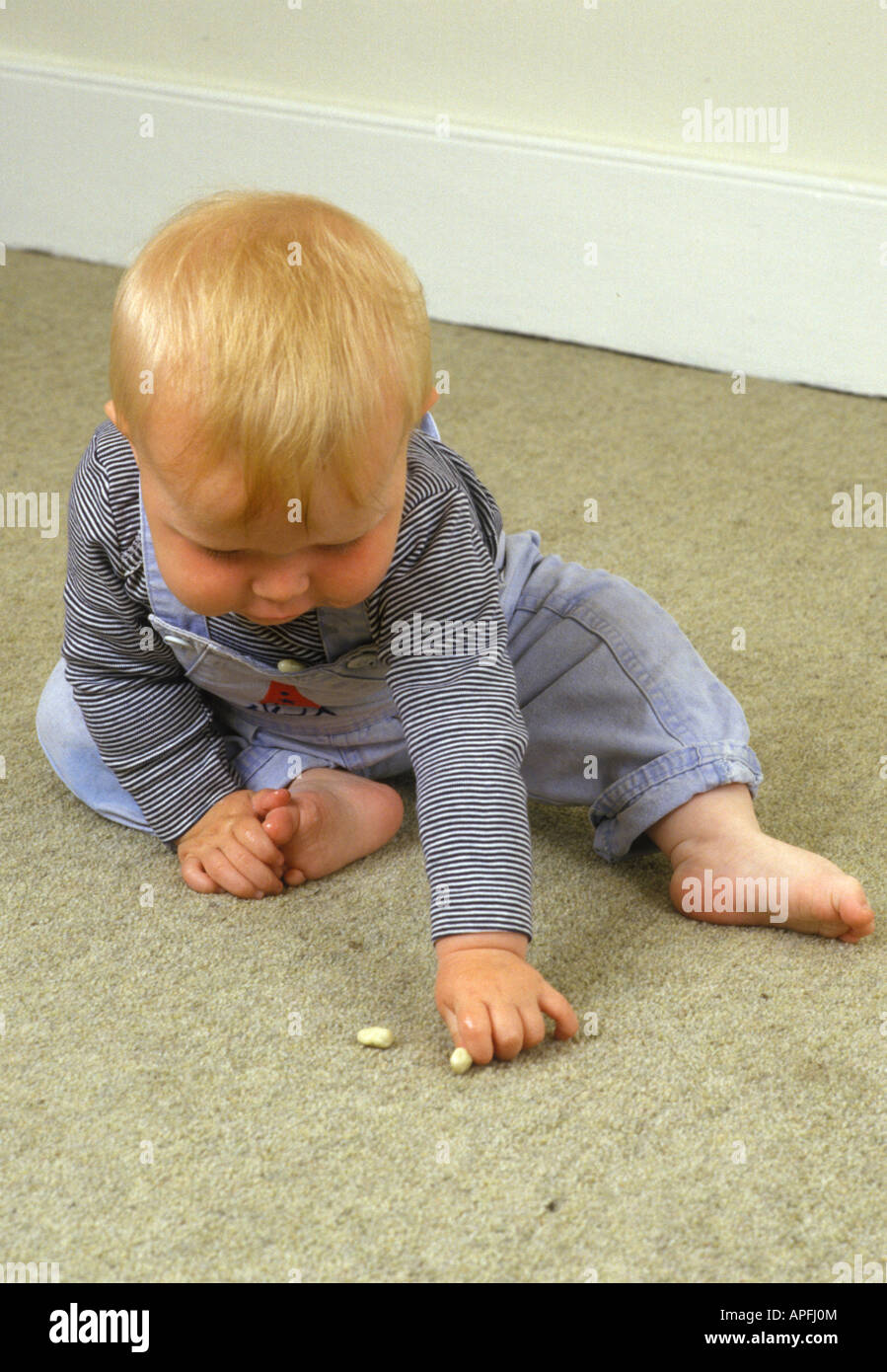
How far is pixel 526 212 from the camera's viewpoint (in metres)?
1.49

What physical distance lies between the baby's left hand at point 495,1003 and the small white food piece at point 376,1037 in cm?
Result: 3

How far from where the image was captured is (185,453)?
572 mm

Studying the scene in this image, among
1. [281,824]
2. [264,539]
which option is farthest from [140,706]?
[264,539]

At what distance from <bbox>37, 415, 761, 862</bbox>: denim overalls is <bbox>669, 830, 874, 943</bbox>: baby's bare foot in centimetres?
4

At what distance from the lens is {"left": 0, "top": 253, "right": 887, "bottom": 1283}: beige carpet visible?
538 mm

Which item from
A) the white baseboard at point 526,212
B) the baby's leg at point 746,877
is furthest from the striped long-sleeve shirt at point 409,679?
the white baseboard at point 526,212

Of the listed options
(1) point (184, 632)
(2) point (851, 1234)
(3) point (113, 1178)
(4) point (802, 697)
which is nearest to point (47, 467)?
(1) point (184, 632)

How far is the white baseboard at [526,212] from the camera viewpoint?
4.51 ft

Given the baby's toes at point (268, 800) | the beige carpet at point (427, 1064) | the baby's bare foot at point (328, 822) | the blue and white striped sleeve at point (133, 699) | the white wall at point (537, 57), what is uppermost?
the white wall at point (537, 57)

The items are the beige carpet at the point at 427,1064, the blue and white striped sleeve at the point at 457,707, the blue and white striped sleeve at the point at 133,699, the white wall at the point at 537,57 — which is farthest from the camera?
the white wall at the point at 537,57

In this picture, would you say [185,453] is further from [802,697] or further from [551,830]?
[802,697]

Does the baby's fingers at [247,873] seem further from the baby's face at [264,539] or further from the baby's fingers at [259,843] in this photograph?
the baby's face at [264,539]

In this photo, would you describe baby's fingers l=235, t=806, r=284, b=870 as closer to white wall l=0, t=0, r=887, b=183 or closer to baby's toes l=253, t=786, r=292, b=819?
baby's toes l=253, t=786, r=292, b=819

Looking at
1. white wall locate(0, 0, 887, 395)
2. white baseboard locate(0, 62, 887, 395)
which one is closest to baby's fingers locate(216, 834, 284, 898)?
white baseboard locate(0, 62, 887, 395)
